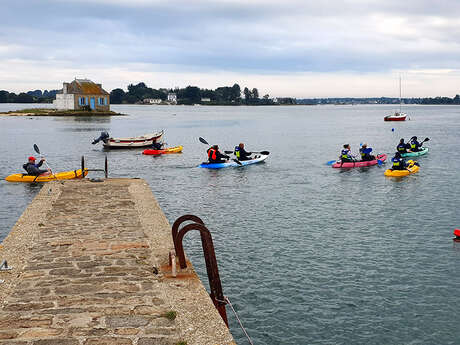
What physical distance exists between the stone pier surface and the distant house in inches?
4762

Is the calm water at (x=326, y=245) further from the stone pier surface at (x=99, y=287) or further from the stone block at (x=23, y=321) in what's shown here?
the stone block at (x=23, y=321)

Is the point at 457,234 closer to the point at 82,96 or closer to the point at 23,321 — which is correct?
the point at 23,321

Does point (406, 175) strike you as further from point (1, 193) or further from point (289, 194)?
point (1, 193)

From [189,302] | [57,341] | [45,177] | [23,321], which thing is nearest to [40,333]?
[57,341]

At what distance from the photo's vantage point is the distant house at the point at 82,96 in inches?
5044

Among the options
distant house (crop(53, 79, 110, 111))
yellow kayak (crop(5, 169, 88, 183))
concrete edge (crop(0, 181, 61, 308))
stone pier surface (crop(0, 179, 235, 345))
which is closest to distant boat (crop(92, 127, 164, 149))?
yellow kayak (crop(5, 169, 88, 183))

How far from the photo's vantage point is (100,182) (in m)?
21.4

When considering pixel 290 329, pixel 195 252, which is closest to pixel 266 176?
pixel 195 252

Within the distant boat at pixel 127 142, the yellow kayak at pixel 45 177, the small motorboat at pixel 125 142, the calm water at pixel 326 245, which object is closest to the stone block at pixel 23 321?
the calm water at pixel 326 245

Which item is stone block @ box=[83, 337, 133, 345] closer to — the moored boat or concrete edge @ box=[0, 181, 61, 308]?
concrete edge @ box=[0, 181, 61, 308]

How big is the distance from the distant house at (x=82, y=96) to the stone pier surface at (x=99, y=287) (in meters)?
121

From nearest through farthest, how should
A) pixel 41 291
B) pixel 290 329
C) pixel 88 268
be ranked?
pixel 41 291
pixel 88 268
pixel 290 329

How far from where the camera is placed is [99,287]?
9094mm

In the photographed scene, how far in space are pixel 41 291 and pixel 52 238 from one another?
3.79m
